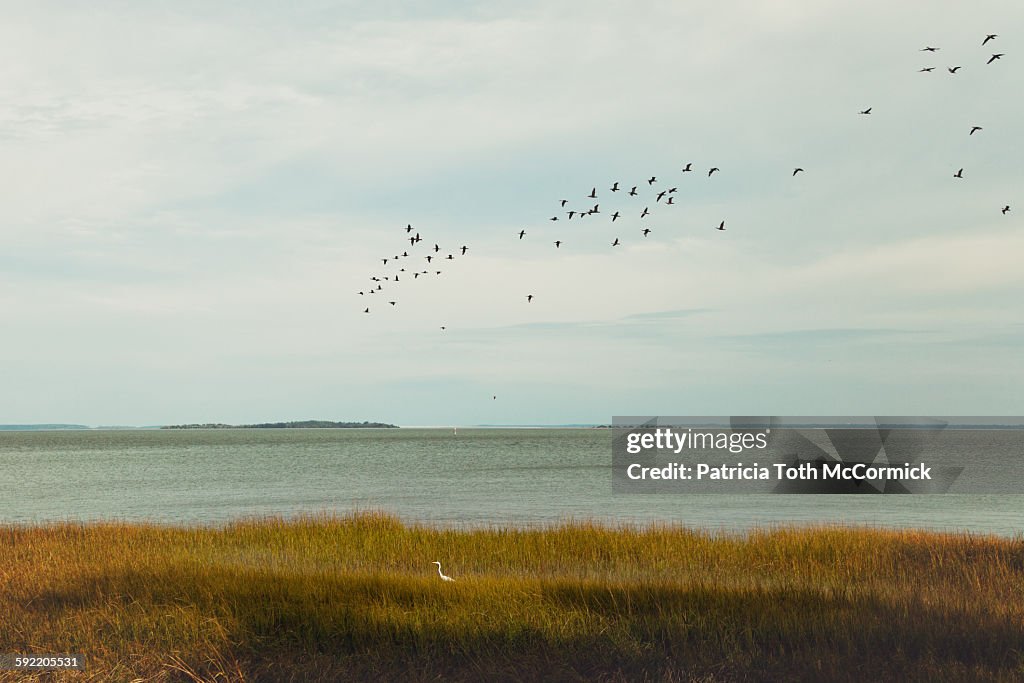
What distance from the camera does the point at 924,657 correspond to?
34.4 ft

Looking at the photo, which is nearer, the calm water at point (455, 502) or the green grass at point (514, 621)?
the green grass at point (514, 621)

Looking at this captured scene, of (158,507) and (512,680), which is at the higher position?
(512,680)

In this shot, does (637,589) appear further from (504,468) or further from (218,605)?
(504,468)

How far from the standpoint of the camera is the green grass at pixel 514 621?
10.4m

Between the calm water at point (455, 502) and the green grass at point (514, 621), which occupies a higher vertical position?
the green grass at point (514, 621)

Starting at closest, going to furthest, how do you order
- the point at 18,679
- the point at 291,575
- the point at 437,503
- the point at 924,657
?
the point at 18,679 < the point at 924,657 < the point at 291,575 < the point at 437,503

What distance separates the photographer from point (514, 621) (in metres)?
11.9

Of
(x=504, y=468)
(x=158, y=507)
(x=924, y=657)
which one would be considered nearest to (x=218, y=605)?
(x=924, y=657)

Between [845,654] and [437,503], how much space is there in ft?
123

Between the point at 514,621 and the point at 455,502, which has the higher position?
the point at 514,621

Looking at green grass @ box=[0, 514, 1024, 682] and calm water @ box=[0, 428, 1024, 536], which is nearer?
green grass @ box=[0, 514, 1024, 682]

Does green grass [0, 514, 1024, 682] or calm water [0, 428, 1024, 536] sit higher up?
green grass [0, 514, 1024, 682]

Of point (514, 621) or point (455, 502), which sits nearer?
point (514, 621)

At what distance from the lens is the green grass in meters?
10.4
